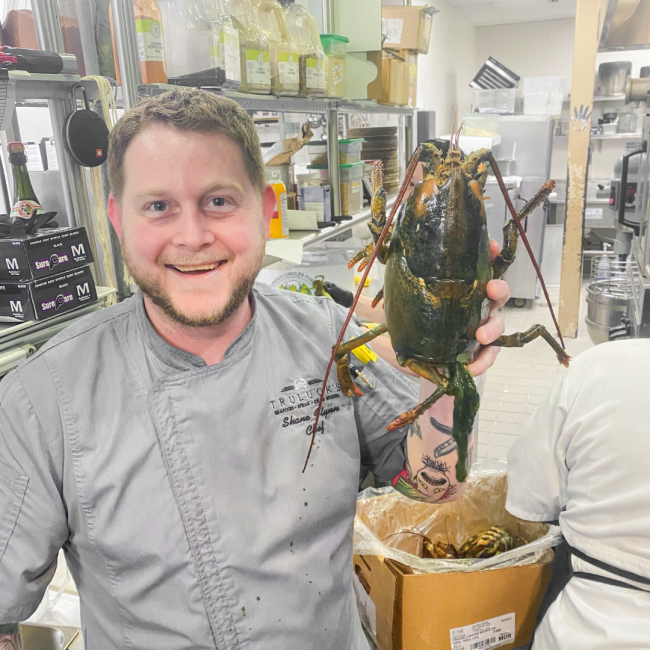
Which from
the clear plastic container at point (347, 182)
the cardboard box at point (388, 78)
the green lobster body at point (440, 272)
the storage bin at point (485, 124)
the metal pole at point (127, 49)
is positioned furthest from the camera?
the storage bin at point (485, 124)

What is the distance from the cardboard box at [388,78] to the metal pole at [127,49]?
5.17 feet

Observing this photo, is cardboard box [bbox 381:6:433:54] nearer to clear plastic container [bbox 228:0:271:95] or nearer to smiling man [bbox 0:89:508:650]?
clear plastic container [bbox 228:0:271:95]

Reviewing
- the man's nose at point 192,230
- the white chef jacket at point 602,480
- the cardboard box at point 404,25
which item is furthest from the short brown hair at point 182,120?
the cardboard box at point 404,25

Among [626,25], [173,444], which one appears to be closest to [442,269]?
[173,444]

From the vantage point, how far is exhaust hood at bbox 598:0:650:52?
111 inches

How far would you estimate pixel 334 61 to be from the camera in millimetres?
2234

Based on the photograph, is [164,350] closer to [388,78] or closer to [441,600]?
[441,600]

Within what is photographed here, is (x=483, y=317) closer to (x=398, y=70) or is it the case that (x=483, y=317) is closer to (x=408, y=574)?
(x=408, y=574)

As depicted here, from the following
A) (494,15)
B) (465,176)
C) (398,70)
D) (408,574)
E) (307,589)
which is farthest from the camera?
(494,15)

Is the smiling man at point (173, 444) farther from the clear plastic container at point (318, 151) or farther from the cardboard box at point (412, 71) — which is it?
the cardboard box at point (412, 71)

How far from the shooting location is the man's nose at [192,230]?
0.92 m

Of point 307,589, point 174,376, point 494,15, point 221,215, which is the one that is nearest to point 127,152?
point 221,215

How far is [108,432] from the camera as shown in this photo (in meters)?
0.94

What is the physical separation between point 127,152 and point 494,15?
7449mm
